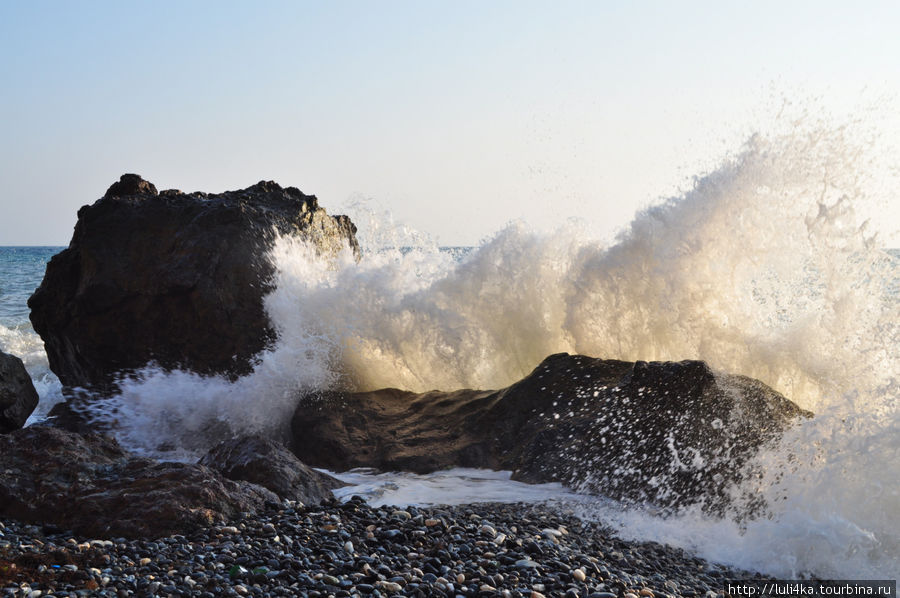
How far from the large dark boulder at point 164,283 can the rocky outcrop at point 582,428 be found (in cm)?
130

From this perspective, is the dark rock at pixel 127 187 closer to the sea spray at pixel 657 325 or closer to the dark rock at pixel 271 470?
the sea spray at pixel 657 325

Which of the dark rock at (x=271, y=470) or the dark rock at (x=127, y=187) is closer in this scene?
the dark rock at (x=271, y=470)

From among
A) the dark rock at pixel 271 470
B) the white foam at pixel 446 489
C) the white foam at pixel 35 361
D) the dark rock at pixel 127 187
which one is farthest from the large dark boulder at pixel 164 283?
the white foam at pixel 446 489

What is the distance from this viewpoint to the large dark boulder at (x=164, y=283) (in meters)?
7.55

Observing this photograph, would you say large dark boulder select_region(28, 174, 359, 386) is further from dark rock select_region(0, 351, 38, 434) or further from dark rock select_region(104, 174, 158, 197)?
dark rock select_region(0, 351, 38, 434)

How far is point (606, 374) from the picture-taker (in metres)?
6.49

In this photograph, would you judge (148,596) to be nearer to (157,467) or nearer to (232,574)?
(232,574)

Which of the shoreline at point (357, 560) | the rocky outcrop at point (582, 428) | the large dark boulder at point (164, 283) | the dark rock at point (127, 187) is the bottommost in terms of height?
the shoreline at point (357, 560)

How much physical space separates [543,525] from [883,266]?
4103mm

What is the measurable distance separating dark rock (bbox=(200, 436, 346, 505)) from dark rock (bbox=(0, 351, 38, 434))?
2.67m

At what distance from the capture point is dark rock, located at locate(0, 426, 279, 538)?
3910 millimetres

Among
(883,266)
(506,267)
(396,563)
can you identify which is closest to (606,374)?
(506,267)

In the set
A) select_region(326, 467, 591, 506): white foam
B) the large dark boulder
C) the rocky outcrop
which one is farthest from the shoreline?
the large dark boulder

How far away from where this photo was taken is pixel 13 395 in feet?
22.5
